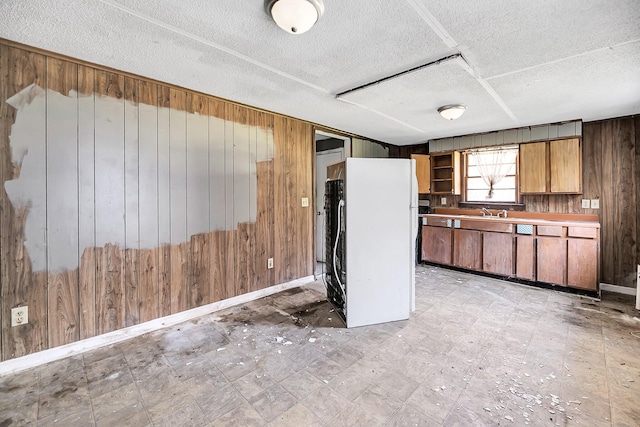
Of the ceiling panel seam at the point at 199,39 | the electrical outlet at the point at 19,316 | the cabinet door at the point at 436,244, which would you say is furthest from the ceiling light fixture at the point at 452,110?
the electrical outlet at the point at 19,316

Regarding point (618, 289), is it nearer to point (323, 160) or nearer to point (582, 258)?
point (582, 258)

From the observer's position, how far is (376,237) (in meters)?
2.70

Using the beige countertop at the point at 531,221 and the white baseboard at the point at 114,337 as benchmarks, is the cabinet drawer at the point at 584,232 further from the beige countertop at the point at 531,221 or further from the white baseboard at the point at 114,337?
the white baseboard at the point at 114,337

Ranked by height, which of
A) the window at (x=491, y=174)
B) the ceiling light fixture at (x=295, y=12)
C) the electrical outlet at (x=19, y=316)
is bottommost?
the electrical outlet at (x=19, y=316)

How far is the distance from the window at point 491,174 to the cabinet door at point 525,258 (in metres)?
0.88

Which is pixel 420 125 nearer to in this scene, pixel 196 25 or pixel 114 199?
pixel 196 25

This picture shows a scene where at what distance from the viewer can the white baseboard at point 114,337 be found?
204cm

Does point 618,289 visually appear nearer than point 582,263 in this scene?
No

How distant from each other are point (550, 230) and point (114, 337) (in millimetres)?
5087

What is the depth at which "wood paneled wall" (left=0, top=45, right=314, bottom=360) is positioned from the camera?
6.72 ft

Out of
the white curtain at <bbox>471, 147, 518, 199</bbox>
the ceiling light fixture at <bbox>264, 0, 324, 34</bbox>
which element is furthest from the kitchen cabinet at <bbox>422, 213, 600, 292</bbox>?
the ceiling light fixture at <bbox>264, 0, 324, 34</bbox>

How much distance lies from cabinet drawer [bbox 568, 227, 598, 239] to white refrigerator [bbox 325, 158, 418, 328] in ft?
7.86

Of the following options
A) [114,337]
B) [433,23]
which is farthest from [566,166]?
[114,337]

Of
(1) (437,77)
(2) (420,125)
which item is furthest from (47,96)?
(2) (420,125)
